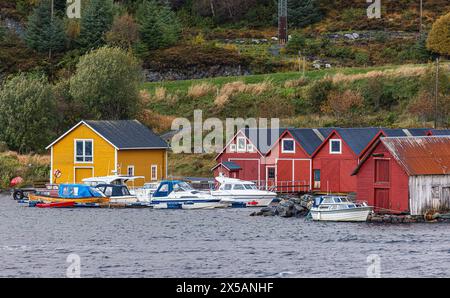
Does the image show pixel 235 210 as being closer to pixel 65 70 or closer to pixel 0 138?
pixel 0 138

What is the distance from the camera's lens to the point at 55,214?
6581 cm

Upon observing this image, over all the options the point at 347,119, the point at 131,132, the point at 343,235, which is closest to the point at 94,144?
the point at 131,132

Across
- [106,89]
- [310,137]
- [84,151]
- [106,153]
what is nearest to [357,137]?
[310,137]

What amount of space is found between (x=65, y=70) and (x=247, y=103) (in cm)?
1763

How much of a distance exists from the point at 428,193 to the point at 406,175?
4.66ft

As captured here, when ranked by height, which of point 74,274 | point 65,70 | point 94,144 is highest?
point 65,70

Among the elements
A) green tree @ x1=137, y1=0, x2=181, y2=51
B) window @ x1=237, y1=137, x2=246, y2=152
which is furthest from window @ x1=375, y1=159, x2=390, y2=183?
green tree @ x1=137, y1=0, x2=181, y2=51

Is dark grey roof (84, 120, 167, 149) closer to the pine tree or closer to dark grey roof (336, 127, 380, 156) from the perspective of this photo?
dark grey roof (336, 127, 380, 156)

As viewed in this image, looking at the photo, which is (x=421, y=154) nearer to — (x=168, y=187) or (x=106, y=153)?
(x=168, y=187)

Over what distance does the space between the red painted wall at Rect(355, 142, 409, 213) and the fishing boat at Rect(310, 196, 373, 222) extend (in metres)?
1.18

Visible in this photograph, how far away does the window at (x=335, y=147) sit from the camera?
73438 millimetres

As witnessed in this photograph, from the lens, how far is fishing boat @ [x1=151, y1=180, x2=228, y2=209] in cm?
6775

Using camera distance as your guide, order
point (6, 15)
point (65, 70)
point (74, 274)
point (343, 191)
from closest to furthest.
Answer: point (74, 274) < point (343, 191) < point (65, 70) < point (6, 15)

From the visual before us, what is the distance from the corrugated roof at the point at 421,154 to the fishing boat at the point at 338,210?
2.88 m
